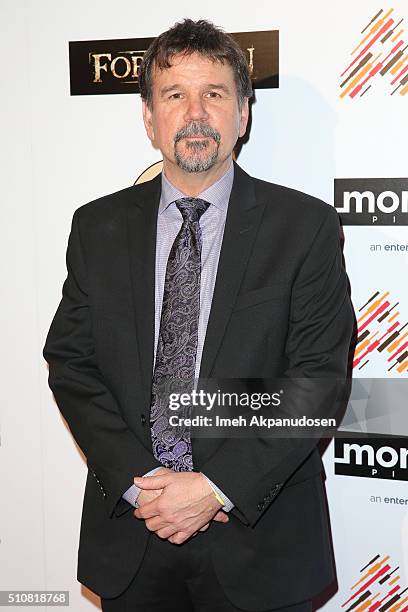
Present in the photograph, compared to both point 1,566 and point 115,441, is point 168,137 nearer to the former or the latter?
point 115,441

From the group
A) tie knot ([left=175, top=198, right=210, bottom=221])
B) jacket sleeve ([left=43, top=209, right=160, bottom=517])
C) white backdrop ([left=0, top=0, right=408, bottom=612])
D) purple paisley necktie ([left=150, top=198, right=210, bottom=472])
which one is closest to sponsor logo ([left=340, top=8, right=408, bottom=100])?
A: white backdrop ([left=0, top=0, right=408, bottom=612])

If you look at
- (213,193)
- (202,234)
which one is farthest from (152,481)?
(213,193)

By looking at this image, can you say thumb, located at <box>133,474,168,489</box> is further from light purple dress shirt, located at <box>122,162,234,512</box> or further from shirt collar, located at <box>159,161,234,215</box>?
shirt collar, located at <box>159,161,234,215</box>

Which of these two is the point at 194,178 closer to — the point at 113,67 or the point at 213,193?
the point at 213,193

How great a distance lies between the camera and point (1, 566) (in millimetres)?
3029

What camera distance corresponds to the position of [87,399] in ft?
6.52

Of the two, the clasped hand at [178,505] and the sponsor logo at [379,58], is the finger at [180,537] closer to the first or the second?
the clasped hand at [178,505]

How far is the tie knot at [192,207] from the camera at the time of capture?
2.02 meters

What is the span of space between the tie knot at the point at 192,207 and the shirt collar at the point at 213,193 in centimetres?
2

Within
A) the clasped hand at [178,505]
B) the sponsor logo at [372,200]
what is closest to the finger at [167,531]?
the clasped hand at [178,505]

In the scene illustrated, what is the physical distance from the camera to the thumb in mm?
1825

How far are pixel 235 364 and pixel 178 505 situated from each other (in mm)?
379

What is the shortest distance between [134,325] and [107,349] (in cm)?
10

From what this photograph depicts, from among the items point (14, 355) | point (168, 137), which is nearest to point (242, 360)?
point (168, 137)
